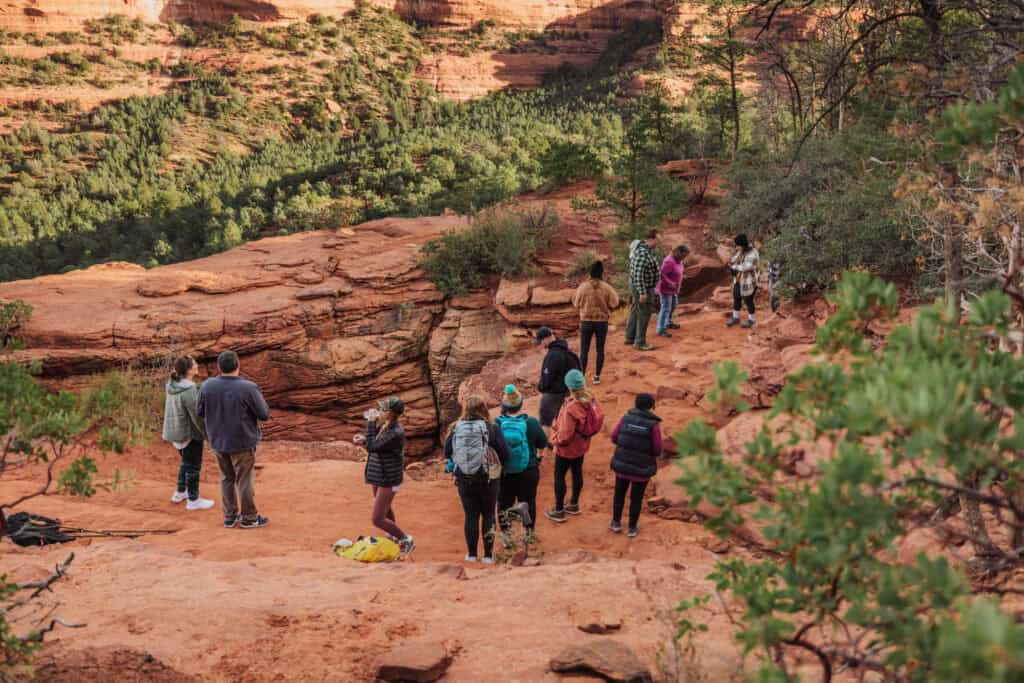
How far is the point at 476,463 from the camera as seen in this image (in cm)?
534

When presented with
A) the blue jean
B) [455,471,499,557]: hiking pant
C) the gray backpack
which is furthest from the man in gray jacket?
the blue jean

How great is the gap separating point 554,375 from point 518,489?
1498 mm

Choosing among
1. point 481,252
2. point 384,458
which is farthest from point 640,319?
point 481,252

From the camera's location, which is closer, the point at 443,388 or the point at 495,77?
the point at 443,388

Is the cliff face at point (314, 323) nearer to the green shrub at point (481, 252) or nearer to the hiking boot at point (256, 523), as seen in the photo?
the green shrub at point (481, 252)

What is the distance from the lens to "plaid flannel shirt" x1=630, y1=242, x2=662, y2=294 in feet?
29.5

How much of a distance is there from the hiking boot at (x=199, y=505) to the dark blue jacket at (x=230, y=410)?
49.9 inches

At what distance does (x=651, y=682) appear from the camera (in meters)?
3.25

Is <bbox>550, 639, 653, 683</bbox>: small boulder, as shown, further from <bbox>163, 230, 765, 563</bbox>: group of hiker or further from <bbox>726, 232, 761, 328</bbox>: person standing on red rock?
<bbox>726, 232, 761, 328</bbox>: person standing on red rock

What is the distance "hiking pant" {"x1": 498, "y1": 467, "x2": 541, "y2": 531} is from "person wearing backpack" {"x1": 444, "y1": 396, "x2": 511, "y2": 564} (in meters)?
0.33

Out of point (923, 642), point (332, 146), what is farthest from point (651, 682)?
point (332, 146)

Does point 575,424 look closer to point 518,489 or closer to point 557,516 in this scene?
point 518,489

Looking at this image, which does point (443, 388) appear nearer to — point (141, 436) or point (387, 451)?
point (387, 451)

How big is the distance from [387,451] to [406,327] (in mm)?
8331
